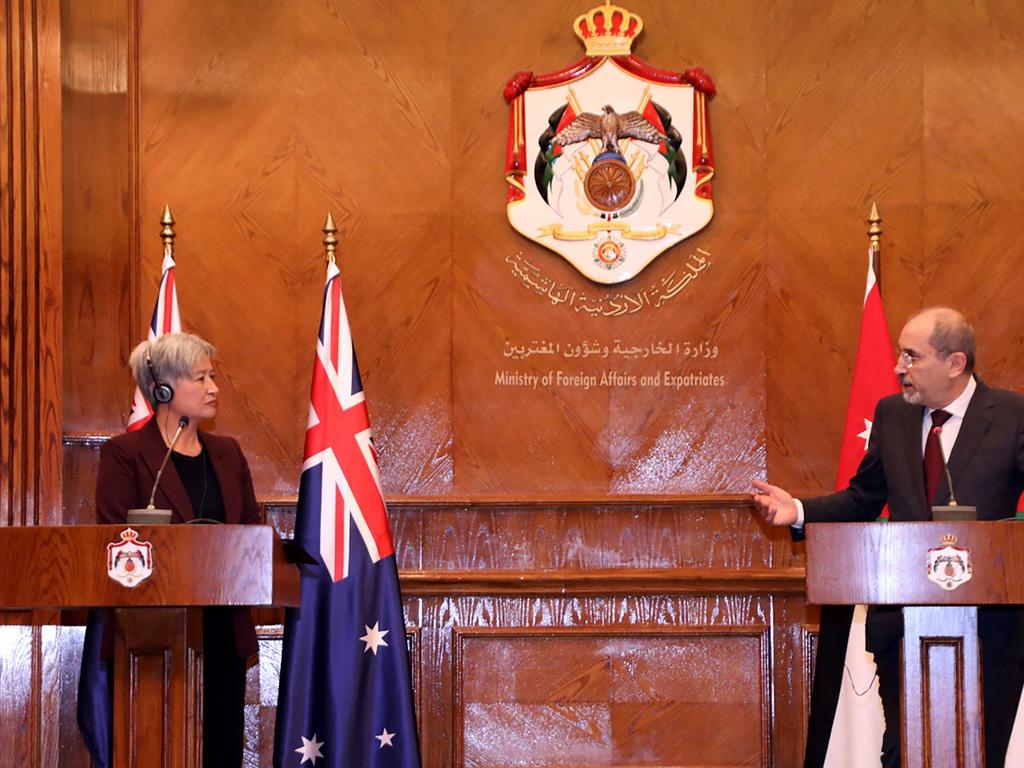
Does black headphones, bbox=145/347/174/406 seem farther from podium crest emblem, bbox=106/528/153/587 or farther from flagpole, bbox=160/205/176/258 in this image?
flagpole, bbox=160/205/176/258

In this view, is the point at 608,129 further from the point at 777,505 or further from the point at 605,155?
the point at 777,505

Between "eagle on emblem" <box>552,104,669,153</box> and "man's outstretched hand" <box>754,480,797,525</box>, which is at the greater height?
"eagle on emblem" <box>552,104,669,153</box>

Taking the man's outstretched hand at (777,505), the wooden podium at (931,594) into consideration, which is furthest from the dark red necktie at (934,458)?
the wooden podium at (931,594)

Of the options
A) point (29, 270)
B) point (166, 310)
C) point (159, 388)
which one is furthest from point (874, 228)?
point (29, 270)

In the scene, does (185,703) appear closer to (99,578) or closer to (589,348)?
(99,578)

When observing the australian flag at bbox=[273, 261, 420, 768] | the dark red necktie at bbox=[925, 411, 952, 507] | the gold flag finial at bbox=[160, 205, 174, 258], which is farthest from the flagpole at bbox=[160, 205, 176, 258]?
the dark red necktie at bbox=[925, 411, 952, 507]

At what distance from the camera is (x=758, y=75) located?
17.2 feet

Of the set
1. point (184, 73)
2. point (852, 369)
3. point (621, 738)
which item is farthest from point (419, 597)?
point (184, 73)

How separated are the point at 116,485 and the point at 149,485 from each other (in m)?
0.09

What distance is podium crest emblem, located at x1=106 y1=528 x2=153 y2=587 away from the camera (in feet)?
9.46

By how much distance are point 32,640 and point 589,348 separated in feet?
7.38

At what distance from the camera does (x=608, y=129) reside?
207 inches

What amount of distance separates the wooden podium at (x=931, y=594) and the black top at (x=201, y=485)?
1.76 meters

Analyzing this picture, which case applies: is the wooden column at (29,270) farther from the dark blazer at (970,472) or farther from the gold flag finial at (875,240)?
the gold flag finial at (875,240)
